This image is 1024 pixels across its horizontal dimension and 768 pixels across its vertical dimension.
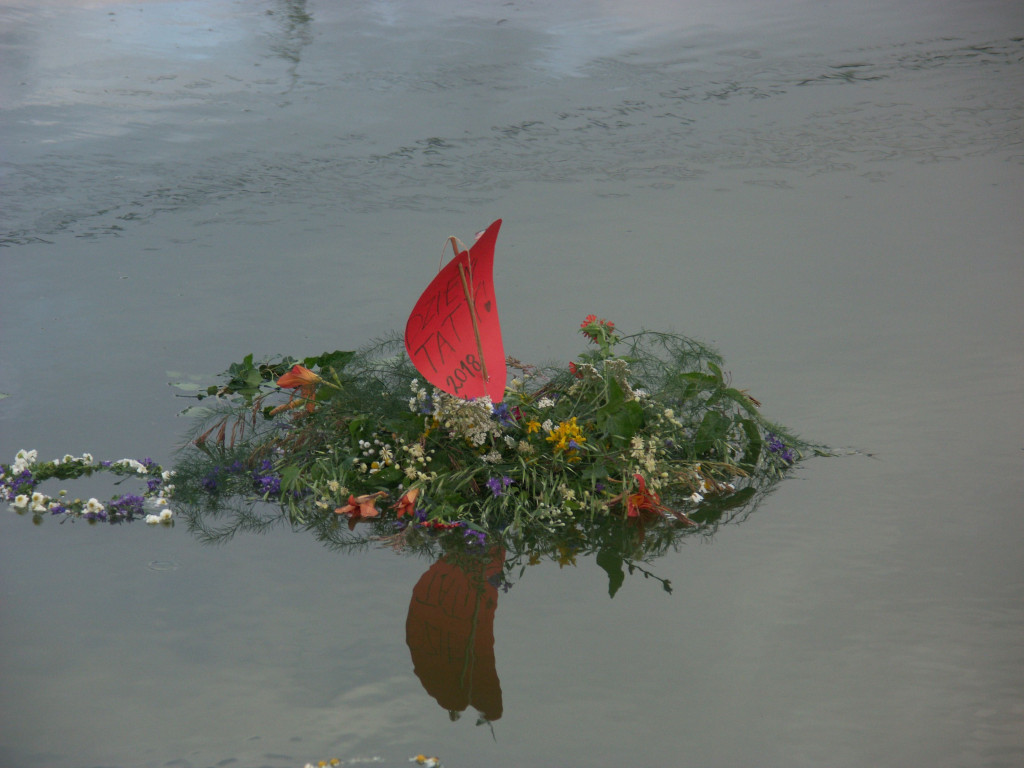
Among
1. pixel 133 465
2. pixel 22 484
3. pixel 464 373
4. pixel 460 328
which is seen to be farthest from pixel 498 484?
pixel 22 484

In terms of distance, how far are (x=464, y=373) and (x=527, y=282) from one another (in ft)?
7.53

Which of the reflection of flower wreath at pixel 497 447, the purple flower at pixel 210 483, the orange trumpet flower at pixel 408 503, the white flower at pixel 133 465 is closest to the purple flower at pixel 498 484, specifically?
the reflection of flower wreath at pixel 497 447

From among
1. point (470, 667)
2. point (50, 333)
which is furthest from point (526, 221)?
point (470, 667)

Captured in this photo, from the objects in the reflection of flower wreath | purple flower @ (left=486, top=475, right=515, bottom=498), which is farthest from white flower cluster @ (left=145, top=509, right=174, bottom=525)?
purple flower @ (left=486, top=475, right=515, bottom=498)

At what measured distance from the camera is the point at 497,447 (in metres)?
3.41

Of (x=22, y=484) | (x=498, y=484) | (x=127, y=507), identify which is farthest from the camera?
(x=22, y=484)

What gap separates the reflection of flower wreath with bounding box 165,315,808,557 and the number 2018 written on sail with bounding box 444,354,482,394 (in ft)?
0.67

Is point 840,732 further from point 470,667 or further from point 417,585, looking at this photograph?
point 417,585

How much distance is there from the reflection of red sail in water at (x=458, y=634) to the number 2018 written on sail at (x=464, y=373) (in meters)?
0.53

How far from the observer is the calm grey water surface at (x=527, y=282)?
235cm

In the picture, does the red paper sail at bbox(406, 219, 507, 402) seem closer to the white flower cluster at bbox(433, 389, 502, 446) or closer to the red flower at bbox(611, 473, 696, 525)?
the white flower cluster at bbox(433, 389, 502, 446)

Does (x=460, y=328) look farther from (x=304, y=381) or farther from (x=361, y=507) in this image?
(x=304, y=381)

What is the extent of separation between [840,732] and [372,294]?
352 cm

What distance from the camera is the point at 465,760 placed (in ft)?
7.19
